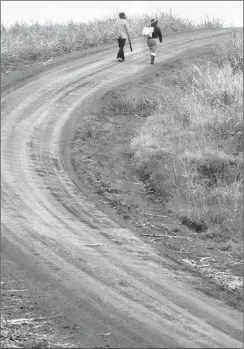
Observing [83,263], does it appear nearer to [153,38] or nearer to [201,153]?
[201,153]

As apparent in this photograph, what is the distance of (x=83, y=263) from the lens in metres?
9.45

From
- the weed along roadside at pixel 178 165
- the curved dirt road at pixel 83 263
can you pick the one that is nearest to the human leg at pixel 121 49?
the weed along roadside at pixel 178 165

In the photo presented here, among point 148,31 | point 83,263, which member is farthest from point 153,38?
point 83,263

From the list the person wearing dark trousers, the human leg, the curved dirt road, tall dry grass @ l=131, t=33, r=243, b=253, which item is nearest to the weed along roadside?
tall dry grass @ l=131, t=33, r=243, b=253

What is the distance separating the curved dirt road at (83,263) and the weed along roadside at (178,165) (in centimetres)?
52

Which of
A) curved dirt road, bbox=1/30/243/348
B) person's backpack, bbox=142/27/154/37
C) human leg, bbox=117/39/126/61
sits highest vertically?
person's backpack, bbox=142/27/154/37

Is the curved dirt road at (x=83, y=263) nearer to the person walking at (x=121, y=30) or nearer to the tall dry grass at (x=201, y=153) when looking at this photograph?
the tall dry grass at (x=201, y=153)

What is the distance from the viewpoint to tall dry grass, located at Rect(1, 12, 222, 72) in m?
24.8

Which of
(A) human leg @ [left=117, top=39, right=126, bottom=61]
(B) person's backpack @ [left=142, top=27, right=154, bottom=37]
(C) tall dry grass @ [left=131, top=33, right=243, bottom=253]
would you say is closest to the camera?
(C) tall dry grass @ [left=131, top=33, right=243, bottom=253]

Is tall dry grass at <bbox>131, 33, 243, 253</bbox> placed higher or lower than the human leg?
lower

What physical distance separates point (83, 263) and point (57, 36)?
63.2 feet

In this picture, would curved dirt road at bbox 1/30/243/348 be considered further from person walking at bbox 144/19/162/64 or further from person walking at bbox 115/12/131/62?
person walking at bbox 115/12/131/62

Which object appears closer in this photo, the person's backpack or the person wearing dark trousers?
the person's backpack

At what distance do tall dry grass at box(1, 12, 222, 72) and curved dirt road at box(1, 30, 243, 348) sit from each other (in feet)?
27.5
